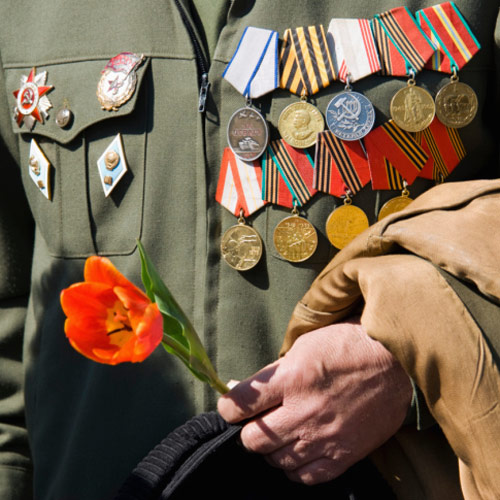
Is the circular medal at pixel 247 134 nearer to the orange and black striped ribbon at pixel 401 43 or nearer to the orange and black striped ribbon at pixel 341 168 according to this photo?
the orange and black striped ribbon at pixel 341 168

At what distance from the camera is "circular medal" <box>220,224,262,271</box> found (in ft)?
4.26

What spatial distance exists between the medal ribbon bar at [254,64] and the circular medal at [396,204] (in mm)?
305

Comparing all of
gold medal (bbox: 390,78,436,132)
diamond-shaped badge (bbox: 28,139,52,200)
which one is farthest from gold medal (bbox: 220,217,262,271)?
diamond-shaped badge (bbox: 28,139,52,200)

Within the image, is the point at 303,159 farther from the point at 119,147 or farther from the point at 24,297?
the point at 24,297

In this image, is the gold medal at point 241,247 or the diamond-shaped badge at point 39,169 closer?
the gold medal at point 241,247

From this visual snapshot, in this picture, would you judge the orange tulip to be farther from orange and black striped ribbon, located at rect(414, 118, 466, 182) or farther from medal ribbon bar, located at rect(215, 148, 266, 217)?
orange and black striped ribbon, located at rect(414, 118, 466, 182)

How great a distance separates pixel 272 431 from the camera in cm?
105

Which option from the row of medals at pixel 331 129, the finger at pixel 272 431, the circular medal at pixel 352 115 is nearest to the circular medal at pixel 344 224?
the row of medals at pixel 331 129

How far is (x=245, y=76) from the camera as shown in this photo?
4.24 ft

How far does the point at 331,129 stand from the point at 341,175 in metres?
0.09

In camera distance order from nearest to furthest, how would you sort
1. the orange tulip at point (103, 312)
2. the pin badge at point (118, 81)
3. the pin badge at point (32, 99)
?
the orange tulip at point (103, 312) → the pin badge at point (118, 81) → the pin badge at point (32, 99)

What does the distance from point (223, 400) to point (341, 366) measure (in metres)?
0.19

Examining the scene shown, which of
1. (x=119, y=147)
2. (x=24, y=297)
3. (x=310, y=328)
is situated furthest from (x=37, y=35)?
(x=310, y=328)

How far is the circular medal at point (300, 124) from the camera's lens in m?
1.26
